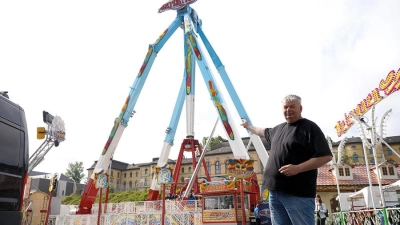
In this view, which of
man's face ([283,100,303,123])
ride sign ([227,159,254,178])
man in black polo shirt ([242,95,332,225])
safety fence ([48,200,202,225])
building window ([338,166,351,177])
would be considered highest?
building window ([338,166,351,177])

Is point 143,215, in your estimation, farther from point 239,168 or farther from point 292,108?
point 292,108

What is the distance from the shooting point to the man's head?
2.96 metres

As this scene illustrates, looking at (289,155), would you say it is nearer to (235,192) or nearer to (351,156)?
(235,192)

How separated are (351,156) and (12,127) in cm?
6273

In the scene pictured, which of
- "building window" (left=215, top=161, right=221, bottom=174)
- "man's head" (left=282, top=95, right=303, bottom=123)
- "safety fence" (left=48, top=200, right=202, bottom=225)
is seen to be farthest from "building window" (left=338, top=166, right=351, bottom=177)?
"building window" (left=215, top=161, right=221, bottom=174)

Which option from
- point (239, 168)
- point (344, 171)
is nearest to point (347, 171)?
point (344, 171)

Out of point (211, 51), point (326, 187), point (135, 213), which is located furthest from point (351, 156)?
point (135, 213)

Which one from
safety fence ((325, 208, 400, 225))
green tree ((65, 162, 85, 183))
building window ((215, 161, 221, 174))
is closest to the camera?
safety fence ((325, 208, 400, 225))

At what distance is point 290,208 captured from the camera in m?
2.71

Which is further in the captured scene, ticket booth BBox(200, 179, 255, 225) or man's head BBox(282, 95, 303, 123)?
ticket booth BBox(200, 179, 255, 225)

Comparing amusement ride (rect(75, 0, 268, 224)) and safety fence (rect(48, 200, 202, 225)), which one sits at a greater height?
amusement ride (rect(75, 0, 268, 224))

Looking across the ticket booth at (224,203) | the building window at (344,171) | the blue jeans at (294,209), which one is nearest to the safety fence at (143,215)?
the ticket booth at (224,203)

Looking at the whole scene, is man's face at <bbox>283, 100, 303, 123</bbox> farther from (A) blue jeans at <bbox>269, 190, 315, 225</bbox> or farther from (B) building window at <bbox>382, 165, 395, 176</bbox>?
(B) building window at <bbox>382, 165, 395, 176</bbox>

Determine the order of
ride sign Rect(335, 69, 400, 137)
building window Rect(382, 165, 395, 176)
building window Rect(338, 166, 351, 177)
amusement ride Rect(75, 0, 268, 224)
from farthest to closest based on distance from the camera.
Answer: building window Rect(338, 166, 351, 177)
building window Rect(382, 165, 395, 176)
amusement ride Rect(75, 0, 268, 224)
ride sign Rect(335, 69, 400, 137)
